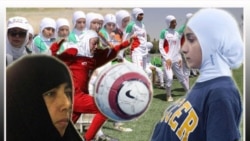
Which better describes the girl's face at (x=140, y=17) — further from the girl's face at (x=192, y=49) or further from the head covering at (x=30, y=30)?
the head covering at (x=30, y=30)

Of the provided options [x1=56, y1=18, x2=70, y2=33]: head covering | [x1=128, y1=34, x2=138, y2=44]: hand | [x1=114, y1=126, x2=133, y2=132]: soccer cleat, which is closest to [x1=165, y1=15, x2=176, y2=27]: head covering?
[x1=128, y1=34, x2=138, y2=44]: hand

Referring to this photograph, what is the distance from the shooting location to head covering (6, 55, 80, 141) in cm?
381

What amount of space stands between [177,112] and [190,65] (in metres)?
0.31

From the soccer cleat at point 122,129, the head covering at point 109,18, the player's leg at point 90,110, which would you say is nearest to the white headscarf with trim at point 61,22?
the head covering at point 109,18

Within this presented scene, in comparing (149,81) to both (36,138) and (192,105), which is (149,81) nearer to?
(192,105)

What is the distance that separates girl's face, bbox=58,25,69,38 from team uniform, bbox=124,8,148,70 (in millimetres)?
375

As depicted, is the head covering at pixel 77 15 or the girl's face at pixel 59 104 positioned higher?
the head covering at pixel 77 15

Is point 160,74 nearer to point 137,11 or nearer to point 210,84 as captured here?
point 210,84

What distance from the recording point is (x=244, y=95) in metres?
3.98

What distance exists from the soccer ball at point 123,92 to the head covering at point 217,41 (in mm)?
384

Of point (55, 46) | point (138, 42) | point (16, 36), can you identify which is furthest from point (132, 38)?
point (16, 36)

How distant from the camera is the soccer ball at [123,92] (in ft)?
12.6

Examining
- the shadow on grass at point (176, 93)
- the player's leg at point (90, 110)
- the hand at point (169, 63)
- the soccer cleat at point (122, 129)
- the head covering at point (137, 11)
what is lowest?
the soccer cleat at point (122, 129)
